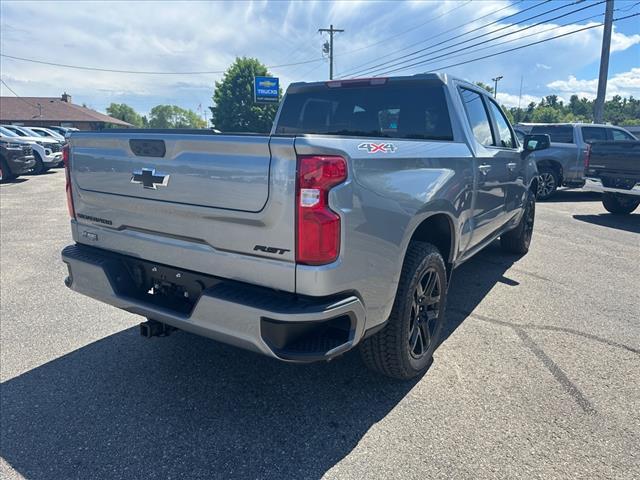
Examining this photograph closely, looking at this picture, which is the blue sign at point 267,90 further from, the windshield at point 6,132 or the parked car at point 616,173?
the parked car at point 616,173

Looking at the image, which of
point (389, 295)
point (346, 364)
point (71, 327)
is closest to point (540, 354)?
point (346, 364)

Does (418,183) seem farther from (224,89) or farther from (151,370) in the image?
(224,89)

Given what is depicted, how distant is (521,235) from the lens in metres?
5.98

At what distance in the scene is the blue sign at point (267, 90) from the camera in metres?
46.5

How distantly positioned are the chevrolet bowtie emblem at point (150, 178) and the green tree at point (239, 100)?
5421 centimetres

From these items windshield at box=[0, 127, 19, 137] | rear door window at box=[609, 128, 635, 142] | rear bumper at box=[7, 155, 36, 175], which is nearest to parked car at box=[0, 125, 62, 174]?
windshield at box=[0, 127, 19, 137]

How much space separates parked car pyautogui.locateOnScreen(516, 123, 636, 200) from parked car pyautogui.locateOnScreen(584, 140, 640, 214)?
5.12 ft

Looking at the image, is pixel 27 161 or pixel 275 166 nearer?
pixel 275 166

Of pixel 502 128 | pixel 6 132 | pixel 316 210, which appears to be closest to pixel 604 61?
pixel 502 128

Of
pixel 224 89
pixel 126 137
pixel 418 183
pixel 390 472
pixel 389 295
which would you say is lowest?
pixel 390 472

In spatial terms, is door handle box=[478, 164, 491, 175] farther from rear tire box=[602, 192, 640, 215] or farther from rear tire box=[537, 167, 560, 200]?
rear tire box=[537, 167, 560, 200]

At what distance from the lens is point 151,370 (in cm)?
307

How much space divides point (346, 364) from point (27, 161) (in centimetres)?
1458

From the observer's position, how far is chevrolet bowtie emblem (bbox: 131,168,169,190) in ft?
7.77
